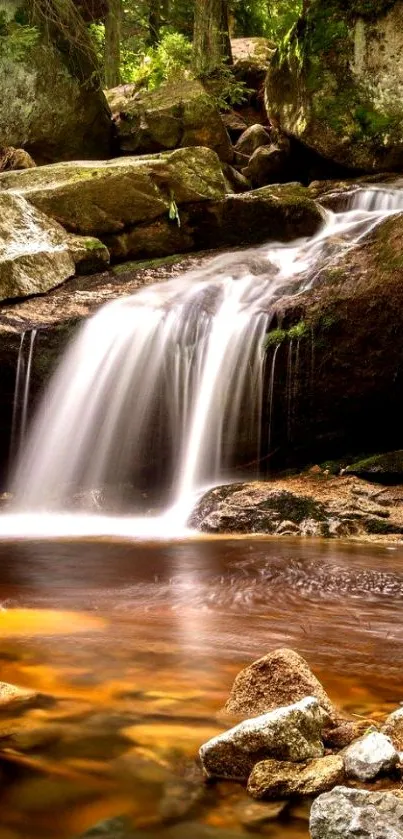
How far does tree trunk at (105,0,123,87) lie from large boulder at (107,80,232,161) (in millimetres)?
4877

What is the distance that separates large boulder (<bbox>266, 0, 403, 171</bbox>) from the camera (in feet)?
44.9

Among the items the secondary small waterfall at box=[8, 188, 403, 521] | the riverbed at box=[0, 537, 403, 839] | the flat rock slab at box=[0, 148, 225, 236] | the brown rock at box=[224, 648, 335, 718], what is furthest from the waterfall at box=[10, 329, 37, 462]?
the brown rock at box=[224, 648, 335, 718]

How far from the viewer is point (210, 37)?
17.2m

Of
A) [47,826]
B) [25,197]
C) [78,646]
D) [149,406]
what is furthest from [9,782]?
[25,197]

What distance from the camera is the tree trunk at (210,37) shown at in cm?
1681

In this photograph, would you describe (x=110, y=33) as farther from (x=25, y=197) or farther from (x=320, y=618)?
(x=320, y=618)

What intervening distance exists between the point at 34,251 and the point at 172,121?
6096 millimetres

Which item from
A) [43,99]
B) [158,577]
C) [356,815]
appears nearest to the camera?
[356,815]

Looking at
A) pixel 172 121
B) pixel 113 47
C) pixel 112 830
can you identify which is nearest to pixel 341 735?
pixel 112 830

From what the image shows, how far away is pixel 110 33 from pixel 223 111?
421 cm

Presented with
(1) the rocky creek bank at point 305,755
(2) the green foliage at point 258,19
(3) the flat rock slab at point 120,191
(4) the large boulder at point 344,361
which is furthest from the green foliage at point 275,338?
(2) the green foliage at point 258,19

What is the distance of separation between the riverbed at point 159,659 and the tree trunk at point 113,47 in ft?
59.3

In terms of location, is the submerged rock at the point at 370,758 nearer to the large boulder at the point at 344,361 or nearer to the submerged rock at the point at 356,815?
the submerged rock at the point at 356,815

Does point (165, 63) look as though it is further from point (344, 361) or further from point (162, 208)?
point (344, 361)
